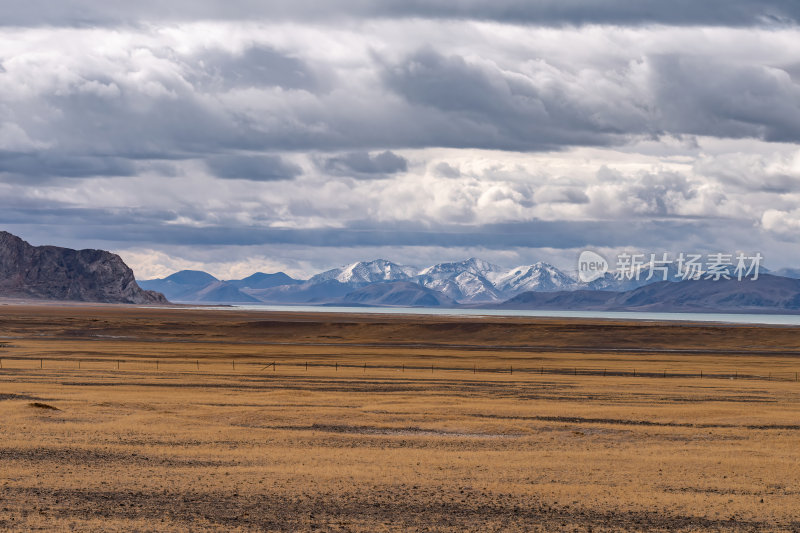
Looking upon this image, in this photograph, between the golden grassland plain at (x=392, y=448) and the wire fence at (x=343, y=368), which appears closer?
the golden grassland plain at (x=392, y=448)

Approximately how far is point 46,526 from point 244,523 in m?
4.27

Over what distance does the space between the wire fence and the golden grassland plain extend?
1.24 feet

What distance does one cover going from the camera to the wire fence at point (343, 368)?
6900 centimetres

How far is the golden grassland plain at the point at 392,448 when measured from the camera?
856 inches

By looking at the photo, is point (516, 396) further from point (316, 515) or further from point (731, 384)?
point (316, 515)

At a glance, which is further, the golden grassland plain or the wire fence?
the wire fence

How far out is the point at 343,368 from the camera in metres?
72.2

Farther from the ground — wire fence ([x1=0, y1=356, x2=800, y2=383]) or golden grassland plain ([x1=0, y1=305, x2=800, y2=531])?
golden grassland plain ([x1=0, y1=305, x2=800, y2=531])

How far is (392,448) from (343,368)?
1600 inches

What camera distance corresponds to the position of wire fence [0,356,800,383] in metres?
69.0

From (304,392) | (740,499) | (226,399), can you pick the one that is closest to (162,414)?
(226,399)

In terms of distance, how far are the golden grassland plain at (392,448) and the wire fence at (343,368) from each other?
379mm

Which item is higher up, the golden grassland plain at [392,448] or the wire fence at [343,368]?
the golden grassland plain at [392,448]

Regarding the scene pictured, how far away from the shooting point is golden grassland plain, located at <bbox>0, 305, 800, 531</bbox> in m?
21.7
